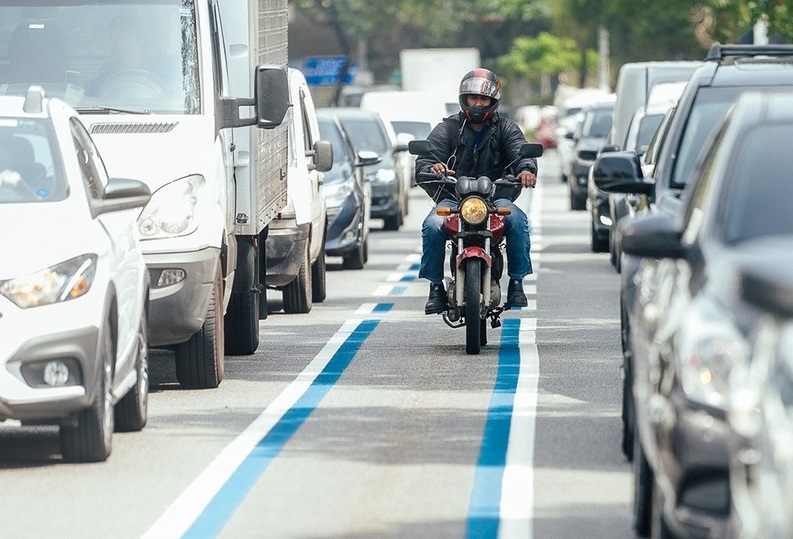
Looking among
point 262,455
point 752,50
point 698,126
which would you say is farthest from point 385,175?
point 262,455

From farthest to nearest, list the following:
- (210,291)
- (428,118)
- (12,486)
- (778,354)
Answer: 1. (428,118)
2. (210,291)
3. (12,486)
4. (778,354)

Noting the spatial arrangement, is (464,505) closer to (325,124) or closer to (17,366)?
(17,366)

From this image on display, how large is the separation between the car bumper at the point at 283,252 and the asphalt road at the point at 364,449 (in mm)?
452

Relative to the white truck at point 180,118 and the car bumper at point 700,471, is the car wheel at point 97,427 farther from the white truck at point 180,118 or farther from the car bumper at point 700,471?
the car bumper at point 700,471

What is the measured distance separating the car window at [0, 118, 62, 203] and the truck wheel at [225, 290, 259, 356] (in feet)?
12.2

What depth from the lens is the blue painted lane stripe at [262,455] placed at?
808 cm

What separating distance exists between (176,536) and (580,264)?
15587 millimetres

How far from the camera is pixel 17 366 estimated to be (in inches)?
354

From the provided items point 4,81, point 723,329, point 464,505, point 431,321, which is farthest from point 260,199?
point 723,329

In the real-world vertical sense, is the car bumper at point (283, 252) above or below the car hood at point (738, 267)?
below

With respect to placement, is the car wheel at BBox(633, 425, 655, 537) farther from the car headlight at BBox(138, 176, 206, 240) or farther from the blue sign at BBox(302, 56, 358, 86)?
the blue sign at BBox(302, 56, 358, 86)

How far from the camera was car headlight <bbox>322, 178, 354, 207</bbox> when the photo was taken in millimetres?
21656

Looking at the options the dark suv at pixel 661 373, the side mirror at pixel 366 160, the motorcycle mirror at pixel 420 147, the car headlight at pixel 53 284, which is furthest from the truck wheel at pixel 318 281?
the car headlight at pixel 53 284

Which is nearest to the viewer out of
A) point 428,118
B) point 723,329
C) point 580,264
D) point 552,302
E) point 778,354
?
point 778,354
